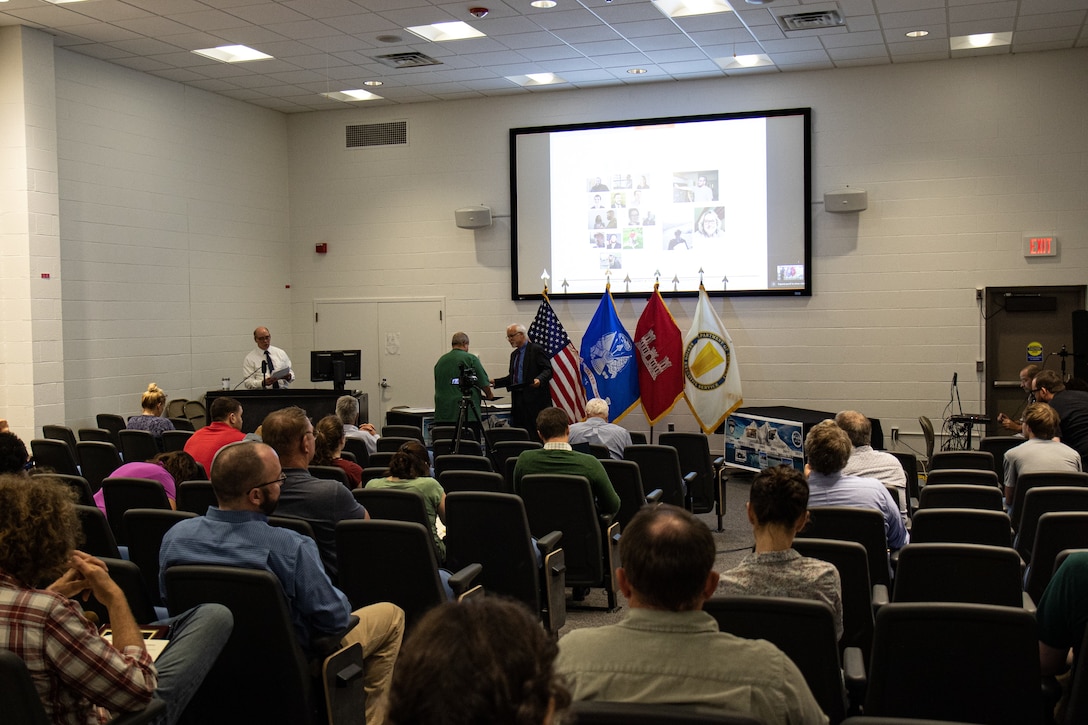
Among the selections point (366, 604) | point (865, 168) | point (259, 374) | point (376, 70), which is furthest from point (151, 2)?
point (865, 168)

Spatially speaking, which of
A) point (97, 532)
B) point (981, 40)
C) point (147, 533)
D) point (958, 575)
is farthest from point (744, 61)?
point (97, 532)

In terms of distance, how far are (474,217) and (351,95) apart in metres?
2.11

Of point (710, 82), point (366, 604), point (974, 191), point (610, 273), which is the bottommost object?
point (366, 604)

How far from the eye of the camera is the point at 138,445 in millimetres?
6961

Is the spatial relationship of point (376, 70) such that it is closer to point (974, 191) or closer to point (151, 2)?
point (151, 2)

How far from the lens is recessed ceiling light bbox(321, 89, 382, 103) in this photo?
11531mm

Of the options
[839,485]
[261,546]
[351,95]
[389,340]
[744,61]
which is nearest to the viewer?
[261,546]

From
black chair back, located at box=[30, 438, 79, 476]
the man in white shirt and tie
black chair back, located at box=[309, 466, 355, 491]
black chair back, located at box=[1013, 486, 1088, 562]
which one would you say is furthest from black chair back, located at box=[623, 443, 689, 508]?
the man in white shirt and tie

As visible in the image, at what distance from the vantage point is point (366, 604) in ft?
12.0

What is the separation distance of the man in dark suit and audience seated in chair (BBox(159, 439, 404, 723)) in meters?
7.01

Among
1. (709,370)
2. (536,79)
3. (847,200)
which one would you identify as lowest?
(709,370)

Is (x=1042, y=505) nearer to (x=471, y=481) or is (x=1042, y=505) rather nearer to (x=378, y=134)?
(x=471, y=481)

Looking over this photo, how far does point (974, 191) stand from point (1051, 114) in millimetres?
1013

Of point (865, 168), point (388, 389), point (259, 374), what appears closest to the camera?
point (865, 168)
